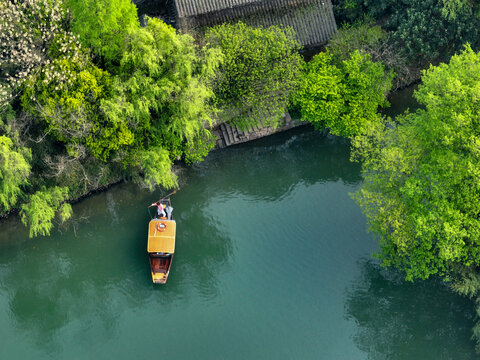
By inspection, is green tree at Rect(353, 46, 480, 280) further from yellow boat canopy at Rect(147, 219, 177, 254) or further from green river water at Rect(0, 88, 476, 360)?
yellow boat canopy at Rect(147, 219, 177, 254)

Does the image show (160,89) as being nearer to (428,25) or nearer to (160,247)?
(160,247)

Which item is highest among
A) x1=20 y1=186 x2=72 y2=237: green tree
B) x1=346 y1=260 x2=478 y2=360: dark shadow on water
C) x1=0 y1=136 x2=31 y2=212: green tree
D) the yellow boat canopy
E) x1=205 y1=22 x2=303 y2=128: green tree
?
x1=205 y1=22 x2=303 y2=128: green tree

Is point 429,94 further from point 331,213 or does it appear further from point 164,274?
point 164,274

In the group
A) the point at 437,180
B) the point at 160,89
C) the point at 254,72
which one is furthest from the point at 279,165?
the point at 437,180

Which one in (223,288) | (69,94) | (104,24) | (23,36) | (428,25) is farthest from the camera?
(428,25)

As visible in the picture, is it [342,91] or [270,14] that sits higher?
[270,14]

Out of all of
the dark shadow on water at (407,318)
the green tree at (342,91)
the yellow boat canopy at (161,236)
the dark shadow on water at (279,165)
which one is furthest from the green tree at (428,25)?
the yellow boat canopy at (161,236)

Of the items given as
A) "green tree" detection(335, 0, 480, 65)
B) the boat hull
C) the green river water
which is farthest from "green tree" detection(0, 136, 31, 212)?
"green tree" detection(335, 0, 480, 65)

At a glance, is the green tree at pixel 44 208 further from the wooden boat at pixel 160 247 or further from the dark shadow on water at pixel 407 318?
the dark shadow on water at pixel 407 318
